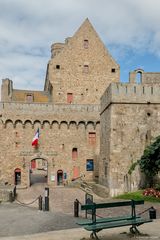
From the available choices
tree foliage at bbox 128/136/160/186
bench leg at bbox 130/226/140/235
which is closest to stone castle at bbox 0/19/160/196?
tree foliage at bbox 128/136/160/186

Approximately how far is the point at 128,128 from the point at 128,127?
0.21 feet

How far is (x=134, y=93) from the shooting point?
20.2 meters

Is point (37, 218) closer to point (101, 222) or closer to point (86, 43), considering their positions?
point (101, 222)

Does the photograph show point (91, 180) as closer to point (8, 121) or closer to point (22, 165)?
point (22, 165)

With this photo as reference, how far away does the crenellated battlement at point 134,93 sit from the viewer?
2012 cm

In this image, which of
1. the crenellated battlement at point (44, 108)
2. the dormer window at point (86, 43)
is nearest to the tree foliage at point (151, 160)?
the crenellated battlement at point (44, 108)

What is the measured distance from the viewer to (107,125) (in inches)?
853

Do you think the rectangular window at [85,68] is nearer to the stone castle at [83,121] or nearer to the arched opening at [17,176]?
the stone castle at [83,121]

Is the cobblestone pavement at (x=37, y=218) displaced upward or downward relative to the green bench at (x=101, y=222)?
downward

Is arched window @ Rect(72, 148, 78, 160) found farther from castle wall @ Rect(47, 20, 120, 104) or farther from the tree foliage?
the tree foliage

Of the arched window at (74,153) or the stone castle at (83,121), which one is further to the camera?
the arched window at (74,153)

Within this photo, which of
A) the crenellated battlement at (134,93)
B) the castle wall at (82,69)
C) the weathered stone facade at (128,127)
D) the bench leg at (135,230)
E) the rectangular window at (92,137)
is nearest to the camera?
the bench leg at (135,230)

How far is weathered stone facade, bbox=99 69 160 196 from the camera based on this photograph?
1966 cm

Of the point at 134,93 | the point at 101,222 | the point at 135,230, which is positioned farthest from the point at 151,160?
the point at 101,222
